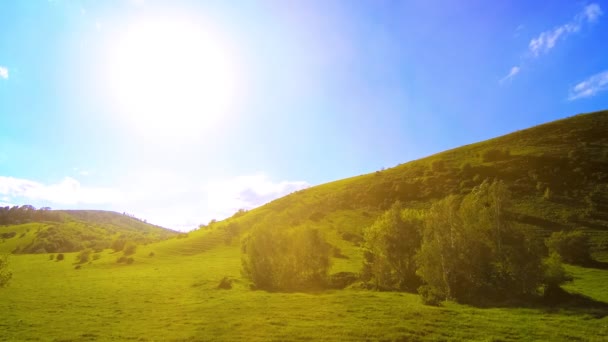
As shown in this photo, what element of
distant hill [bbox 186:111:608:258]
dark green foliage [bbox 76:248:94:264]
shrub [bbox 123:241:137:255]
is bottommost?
dark green foliage [bbox 76:248:94:264]

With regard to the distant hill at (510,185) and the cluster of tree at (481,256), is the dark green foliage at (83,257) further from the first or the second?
the cluster of tree at (481,256)

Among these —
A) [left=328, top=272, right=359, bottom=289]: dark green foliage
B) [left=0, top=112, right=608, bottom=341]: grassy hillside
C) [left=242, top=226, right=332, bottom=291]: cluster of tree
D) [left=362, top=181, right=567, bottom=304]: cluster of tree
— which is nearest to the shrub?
[left=0, top=112, right=608, bottom=341]: grassy hillside

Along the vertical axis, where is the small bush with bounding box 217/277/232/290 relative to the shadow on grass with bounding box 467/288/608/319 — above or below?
A: below

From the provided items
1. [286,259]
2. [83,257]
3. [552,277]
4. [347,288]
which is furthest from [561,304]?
[83,257]

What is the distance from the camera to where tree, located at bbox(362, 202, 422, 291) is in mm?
51344

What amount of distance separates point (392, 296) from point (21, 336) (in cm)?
→ 4119

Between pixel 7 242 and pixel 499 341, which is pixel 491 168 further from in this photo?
pixel 7 242

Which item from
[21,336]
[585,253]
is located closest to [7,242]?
[21,336]

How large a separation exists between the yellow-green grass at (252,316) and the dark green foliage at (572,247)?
17.2 feet

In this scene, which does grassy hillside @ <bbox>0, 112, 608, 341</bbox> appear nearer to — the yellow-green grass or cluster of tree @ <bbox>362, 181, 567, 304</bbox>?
the yellow-green grass

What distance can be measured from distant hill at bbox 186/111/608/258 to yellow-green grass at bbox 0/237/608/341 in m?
23.3

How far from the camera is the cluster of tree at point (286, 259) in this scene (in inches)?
2341

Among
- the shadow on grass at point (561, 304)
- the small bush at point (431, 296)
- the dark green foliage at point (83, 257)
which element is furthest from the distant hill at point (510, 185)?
the dark green foliage at point (83, 257)

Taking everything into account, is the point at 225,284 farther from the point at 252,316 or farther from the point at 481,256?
the point at 481,256
